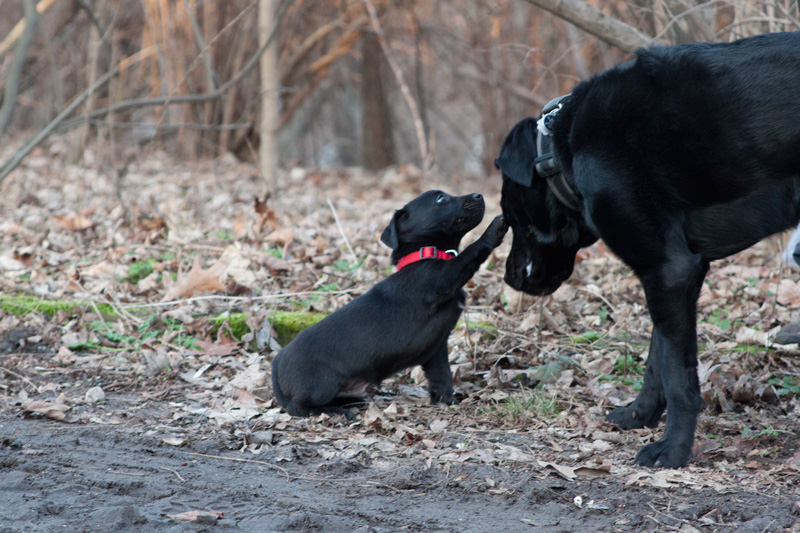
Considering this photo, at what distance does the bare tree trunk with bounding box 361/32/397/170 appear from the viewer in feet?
46.8

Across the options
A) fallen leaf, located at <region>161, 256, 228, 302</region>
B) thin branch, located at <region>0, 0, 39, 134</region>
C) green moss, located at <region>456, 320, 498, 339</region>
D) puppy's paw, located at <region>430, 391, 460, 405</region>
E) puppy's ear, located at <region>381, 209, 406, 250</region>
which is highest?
thin branch, located at <region>0, 0, 39, 134</region>

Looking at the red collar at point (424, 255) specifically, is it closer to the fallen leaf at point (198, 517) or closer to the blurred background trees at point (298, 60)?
the fallen leaf at point (198, 517)

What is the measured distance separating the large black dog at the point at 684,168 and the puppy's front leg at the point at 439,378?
1109 mm

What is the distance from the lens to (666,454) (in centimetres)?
305

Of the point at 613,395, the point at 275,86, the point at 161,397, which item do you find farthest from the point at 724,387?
the point at 275,86

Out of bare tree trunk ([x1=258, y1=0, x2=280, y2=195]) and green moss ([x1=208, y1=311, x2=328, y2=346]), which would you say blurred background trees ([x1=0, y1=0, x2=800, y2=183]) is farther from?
green moss ([x1=208, y1=311, x2=328, y2=346])

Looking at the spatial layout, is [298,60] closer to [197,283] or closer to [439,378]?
[197,283]

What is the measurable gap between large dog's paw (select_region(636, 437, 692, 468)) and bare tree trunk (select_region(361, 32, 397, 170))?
11789mm

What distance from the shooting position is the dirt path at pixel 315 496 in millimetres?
2451

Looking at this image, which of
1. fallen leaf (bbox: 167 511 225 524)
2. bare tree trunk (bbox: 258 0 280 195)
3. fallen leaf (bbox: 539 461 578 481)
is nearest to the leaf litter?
fallen leaf (bbox: 539 461 578 481)

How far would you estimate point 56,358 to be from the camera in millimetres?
4555

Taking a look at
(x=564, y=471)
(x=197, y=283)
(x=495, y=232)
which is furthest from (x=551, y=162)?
(x=197, y=283)

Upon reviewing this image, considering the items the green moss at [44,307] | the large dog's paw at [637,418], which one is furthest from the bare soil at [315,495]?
the green moss at [44,307]

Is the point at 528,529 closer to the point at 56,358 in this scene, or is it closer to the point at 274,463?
the point at 274,463
